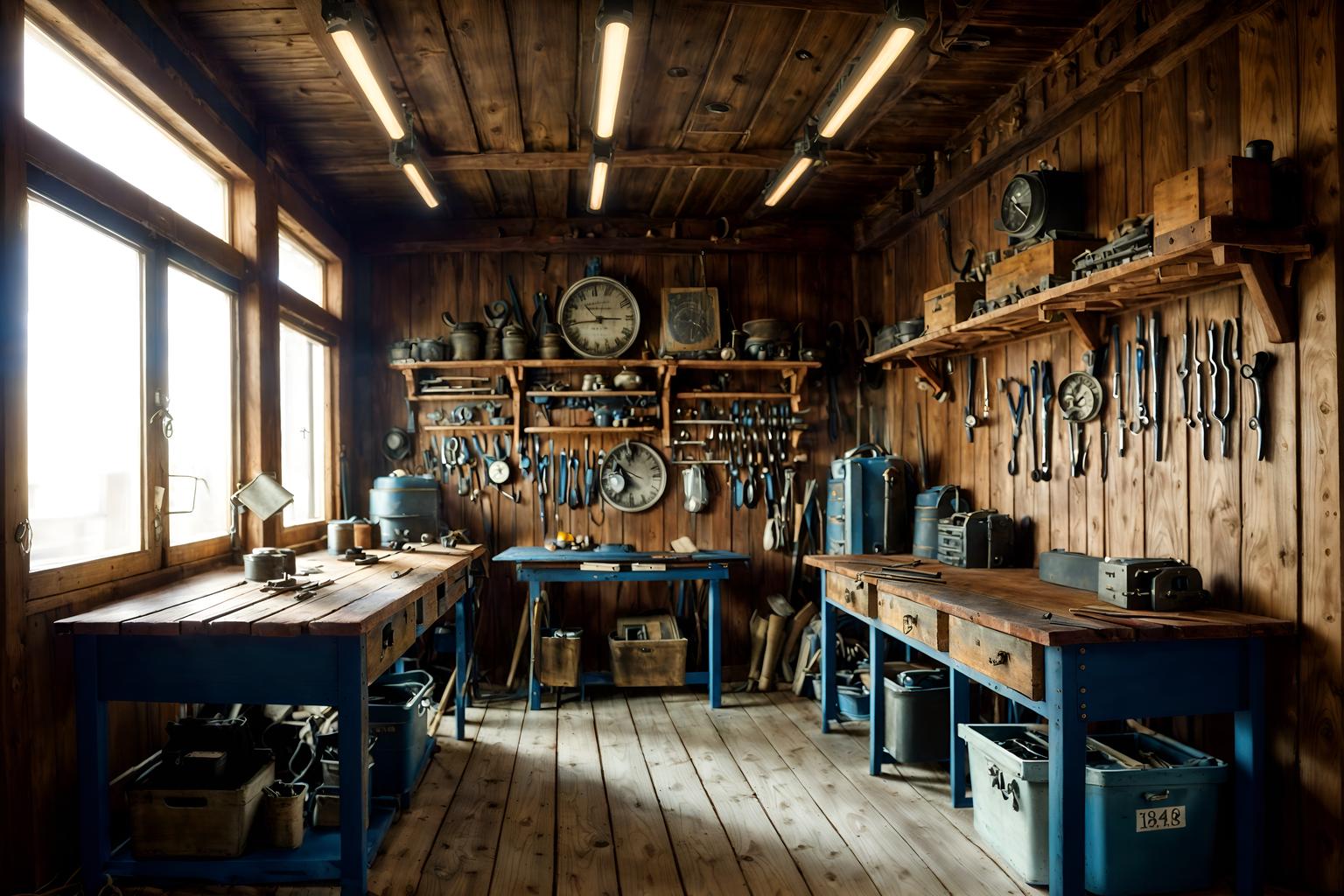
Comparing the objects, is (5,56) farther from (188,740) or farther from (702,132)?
(702,132)

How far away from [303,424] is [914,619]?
146 inches

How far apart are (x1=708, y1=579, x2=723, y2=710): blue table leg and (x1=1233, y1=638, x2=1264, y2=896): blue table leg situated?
2778mm

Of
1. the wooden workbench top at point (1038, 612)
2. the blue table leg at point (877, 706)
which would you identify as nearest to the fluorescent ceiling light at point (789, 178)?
the wooden workbench top at point (1038, 612)

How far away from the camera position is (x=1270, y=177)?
8.06 feet

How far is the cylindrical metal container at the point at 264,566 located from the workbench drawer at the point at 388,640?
545mm

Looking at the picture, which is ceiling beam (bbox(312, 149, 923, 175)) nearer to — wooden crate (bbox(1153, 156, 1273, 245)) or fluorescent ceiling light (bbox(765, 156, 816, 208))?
fluorescent ceiling light (bbox(765, 156, 816, 208))

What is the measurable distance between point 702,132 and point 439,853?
349 centimetres

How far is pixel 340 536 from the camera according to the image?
4125 mm

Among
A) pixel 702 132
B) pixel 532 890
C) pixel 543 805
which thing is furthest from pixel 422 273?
pixel 532 890

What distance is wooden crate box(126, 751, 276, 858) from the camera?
2.58 m

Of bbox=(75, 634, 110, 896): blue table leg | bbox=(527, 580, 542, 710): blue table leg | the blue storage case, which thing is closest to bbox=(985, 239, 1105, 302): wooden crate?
bbox=(527, 580, 542, 710): blue table leg

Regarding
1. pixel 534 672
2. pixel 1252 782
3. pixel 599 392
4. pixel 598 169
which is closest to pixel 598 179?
pixel 598 169

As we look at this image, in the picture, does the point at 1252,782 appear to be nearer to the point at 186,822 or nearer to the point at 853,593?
the point at 853,593

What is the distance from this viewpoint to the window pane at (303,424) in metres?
4.64
